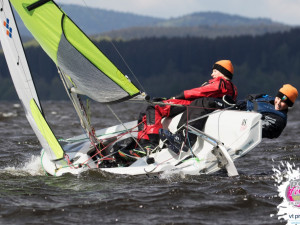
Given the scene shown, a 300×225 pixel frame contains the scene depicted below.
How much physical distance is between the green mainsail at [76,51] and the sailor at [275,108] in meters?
1.78

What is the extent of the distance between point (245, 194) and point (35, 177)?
8.89ft

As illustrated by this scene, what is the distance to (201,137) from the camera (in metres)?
7.99

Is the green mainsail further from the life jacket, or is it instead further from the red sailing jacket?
the life jacket

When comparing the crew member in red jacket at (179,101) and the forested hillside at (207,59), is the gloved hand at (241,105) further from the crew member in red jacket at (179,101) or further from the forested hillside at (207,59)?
the forested hillside at (207,59)

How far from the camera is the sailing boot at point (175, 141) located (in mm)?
8086

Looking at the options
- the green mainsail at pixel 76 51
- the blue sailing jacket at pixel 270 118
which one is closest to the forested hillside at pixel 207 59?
the blue sailing jacket at pixel 270 118

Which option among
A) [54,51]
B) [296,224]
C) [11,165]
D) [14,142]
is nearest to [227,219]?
[296,224]

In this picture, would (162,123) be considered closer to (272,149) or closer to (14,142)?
(272,149)

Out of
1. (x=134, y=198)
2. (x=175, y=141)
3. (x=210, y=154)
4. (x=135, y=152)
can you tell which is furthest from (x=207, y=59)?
(x=134, y=198)

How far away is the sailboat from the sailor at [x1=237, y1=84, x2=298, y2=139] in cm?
48

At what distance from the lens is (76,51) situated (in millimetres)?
7590

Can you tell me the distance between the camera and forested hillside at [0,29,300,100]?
10450cm

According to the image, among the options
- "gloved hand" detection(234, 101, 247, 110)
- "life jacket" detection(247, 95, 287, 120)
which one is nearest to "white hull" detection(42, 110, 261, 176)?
"gloved hand" detection(234, 101, 247, 110)

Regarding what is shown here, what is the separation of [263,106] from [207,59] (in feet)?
324
